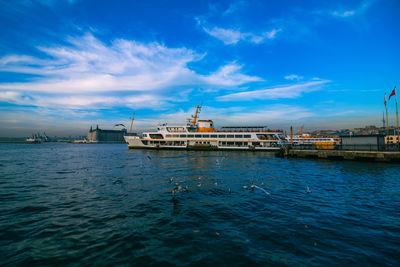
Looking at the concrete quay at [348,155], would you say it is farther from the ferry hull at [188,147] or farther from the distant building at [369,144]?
the ferry hull at [188,147]

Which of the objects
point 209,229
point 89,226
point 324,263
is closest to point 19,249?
point 89,226

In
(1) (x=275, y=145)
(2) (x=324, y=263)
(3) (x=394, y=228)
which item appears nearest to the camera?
(2) (x=324, y=263)

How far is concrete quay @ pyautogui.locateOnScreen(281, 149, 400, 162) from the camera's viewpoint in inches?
1089

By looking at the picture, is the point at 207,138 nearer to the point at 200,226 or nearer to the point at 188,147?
the point at 188,147

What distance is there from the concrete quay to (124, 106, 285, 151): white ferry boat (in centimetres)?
1235

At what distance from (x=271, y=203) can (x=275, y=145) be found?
4580 centimetres

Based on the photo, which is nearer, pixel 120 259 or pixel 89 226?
pixel 120 259

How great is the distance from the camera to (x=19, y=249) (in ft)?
19.9

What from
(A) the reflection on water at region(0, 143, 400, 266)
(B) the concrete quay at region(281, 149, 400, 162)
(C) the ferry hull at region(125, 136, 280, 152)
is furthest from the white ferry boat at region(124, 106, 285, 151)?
(A) the reflection on water at region(0, 143, 400, 266)

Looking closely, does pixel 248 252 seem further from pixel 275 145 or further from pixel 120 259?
pixel 275 145

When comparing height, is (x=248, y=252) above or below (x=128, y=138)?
below

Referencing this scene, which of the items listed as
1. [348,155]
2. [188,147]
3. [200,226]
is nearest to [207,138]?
[188,147]

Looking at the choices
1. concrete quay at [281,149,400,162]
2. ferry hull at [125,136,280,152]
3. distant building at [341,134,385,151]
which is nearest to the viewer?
concrete quay at [281,149,400,162]

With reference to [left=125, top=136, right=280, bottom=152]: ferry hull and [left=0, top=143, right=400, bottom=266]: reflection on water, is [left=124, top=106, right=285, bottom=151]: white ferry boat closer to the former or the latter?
[left=125, top=136, right=280, bottom=152]: ferry hull
